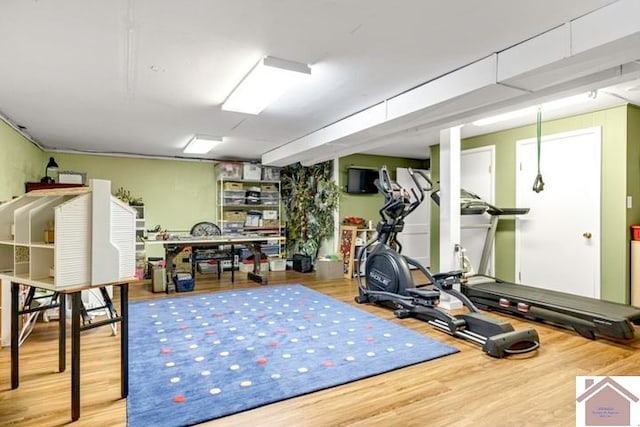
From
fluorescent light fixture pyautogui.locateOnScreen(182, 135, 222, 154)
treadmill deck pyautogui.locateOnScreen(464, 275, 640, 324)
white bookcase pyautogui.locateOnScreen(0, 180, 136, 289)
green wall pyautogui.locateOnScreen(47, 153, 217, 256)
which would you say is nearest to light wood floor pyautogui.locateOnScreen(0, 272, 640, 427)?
treadmill deck pyautogui.locateOnScreen(464, 275, 640, 324)

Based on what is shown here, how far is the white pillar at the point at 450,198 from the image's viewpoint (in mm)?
4312

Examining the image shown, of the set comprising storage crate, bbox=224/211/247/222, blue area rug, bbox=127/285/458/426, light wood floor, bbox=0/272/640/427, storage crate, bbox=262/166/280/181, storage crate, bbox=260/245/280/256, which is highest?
storage crate, bbox=262/166/280/181

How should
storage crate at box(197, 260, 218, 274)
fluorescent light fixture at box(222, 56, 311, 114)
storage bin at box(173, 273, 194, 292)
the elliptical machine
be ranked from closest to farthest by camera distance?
fluorescent light fixture at box(222, 56, 311, 114)
the elliptical machine
storage bin at box(173, 273, 194, 292)
storage crate at box(197, 260, 218, 274)

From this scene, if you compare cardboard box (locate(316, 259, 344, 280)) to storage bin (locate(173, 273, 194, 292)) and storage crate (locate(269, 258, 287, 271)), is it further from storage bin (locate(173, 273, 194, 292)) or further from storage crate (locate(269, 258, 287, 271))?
storage bin (locate(173, 273, 194, 292))

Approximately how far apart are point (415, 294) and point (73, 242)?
3.10m

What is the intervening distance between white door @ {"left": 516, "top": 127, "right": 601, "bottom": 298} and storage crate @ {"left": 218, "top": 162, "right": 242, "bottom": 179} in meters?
4.95

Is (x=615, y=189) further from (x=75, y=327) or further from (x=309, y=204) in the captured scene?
(x=75, y=327)

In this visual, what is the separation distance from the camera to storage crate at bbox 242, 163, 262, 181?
7.32 m

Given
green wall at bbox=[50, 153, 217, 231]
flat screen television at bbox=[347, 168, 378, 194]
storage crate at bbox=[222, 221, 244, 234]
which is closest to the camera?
green wall at bbox=[50, 153, 217, 231]

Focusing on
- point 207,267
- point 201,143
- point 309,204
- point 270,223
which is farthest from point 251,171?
point 207,267

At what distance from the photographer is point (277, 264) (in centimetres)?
706

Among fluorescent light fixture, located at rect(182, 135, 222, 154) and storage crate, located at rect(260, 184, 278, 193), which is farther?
storage crate, located at rect(260, 184, 278, 193)

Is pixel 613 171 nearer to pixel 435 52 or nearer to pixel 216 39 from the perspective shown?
pixel 435 52

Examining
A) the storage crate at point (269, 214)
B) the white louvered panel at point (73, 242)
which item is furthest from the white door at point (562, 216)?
the white louvered panel at point (73, 242)
